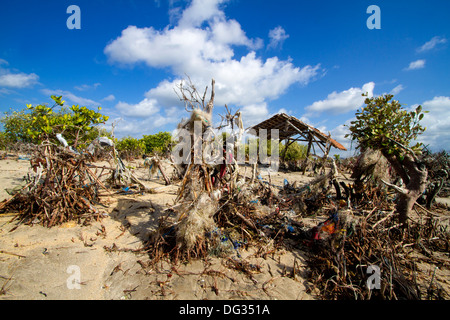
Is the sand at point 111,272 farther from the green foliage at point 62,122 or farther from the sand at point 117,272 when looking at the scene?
the green foliage at point 62,122

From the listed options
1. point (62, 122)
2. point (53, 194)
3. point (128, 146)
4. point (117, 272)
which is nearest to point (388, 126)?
point (117, 272)

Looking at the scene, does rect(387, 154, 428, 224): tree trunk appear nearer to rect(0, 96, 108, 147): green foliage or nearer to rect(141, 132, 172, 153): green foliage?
rect(0, 96, 108, 147): green foliage

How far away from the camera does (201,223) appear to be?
136 inches

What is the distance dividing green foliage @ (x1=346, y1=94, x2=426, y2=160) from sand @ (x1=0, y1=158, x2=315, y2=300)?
9.61 feet

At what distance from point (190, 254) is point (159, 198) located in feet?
13.7

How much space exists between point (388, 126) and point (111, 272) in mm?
5934

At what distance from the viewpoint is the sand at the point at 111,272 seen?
2789 mm

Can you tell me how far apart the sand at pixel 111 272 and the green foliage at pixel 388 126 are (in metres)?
2.93

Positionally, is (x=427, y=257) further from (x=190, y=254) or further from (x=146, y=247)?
(x=146, y=247)

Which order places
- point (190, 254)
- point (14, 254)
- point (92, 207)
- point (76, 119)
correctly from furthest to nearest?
point (76, 119)
point (92, 207)
point (190, 254)
point (14, 254)

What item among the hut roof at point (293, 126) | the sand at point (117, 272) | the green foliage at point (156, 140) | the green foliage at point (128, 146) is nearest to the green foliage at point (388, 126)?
the sand at point (117, 272)

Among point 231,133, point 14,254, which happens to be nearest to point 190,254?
point 231,133

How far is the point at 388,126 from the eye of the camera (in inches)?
155

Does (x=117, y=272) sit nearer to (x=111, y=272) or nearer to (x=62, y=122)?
(x=111, y=272)
